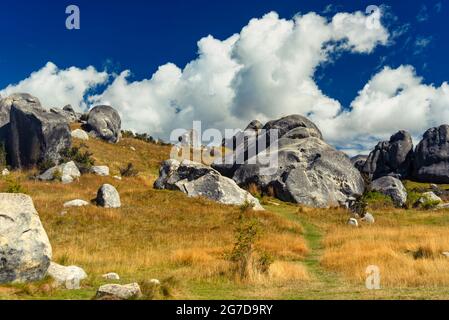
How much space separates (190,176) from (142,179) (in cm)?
1451

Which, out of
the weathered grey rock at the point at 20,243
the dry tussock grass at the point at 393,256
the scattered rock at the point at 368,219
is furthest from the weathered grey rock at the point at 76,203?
the scattered rock at the point at 368,219

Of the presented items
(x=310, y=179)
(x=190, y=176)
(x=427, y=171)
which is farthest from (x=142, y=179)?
(x=427, y=171)

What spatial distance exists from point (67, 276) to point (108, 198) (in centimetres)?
2106

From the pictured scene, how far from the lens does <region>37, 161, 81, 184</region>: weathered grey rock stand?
49.8 meters

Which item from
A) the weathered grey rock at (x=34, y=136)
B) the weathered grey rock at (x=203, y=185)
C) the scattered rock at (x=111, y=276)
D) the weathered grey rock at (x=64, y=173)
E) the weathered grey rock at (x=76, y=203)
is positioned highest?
the weathered grey rock at (x=34, y=136)

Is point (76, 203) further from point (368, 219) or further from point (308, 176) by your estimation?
point (308, 176)

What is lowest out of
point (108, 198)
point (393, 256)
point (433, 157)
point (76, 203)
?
point (393, 256)

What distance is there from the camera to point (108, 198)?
3681cm

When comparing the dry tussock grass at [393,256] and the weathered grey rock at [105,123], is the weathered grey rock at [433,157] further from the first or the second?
the weathered grey rock at [105,123]

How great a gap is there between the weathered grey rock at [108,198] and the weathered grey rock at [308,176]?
869 inches

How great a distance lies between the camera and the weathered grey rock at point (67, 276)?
15.1 m

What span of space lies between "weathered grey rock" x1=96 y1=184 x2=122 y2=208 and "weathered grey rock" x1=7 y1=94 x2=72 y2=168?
24.6m

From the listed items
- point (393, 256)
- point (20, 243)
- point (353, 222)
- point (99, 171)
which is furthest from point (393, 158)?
point (20, 243)
